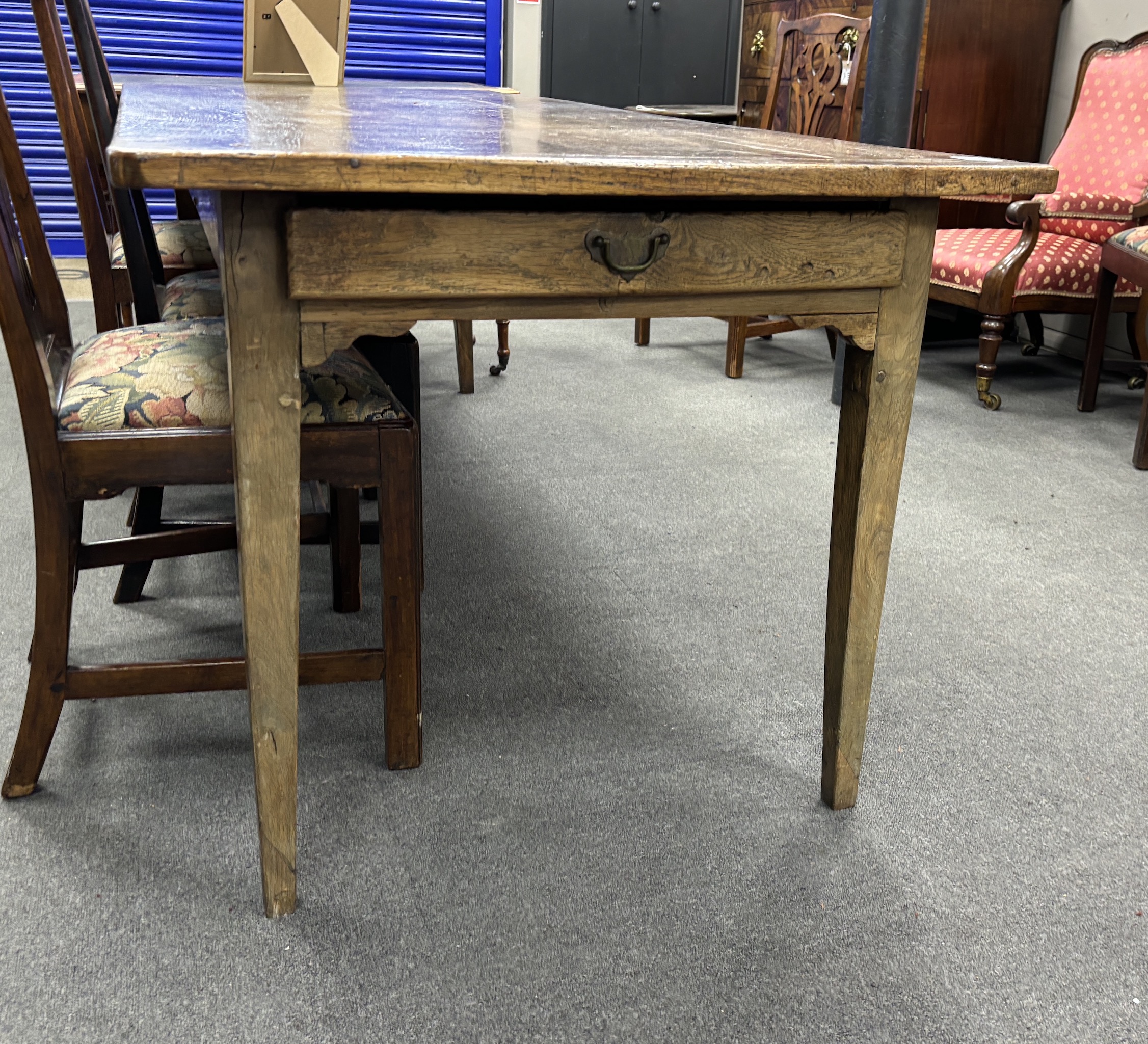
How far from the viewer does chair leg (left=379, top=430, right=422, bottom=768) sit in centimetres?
124

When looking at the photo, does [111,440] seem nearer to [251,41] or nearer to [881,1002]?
[881,1002]

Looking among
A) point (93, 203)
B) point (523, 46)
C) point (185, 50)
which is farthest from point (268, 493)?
point (523, 46)

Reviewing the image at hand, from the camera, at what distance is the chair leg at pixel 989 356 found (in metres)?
3.11

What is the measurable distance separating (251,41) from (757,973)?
2210 mm

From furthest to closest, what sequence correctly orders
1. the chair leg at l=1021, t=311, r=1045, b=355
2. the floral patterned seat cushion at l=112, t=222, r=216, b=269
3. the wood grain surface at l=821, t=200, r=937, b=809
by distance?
the chair leg at l=1021, t=311, r=1045, b=355 → the floral patterned seat cushion at l=112, t=222, r=216, b=269 → the wood grain surface at l=821, t=200, r=937, b=809

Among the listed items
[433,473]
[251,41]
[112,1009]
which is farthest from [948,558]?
→ [251,41]

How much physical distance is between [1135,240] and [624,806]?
222 centimetres

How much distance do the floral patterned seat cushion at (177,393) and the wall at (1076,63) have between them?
10.9ft

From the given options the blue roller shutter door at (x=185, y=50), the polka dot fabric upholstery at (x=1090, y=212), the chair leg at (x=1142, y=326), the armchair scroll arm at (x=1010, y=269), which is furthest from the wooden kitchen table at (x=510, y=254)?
the blue roller shutter door at (x=185, y=50)

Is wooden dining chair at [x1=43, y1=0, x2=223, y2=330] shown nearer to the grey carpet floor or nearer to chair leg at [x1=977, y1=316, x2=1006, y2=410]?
the grey carpet floor

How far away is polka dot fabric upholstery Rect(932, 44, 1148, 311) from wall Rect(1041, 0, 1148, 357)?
0.90 feet

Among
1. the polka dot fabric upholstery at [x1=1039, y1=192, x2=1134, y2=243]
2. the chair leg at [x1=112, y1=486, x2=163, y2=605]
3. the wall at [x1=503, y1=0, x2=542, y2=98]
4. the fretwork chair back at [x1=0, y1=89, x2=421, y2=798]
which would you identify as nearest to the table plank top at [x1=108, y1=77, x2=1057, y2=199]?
the fretwork chair back at [x1=0, y1=89, x2=421, y2=798]

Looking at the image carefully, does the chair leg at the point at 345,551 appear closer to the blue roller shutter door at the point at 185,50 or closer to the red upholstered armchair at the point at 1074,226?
the red upholstered armchair at the point at 1074,226

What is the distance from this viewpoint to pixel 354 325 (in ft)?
3.14
